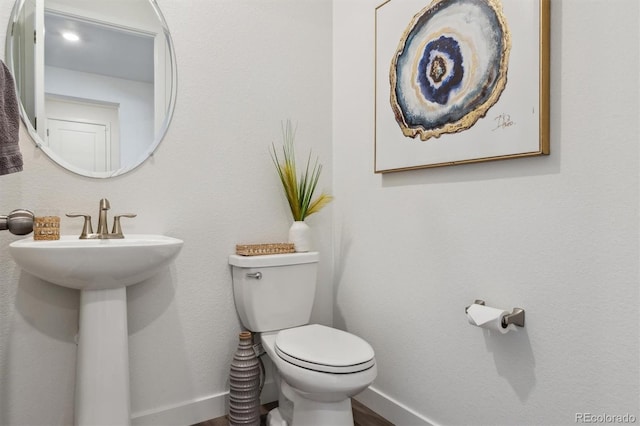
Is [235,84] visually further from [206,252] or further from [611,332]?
[611,332]

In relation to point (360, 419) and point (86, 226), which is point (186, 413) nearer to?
point (360, 419)

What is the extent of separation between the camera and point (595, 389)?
1.12 metres

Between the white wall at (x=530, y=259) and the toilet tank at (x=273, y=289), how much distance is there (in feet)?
0.97

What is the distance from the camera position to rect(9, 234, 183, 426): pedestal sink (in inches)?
49.8

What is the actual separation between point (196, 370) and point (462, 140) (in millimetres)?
1450

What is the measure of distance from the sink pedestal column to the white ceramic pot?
2.53 ft

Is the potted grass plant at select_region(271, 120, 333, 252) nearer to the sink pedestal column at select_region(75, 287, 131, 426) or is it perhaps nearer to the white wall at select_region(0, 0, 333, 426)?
the white wall at select_region(0, 0, 333, 426)

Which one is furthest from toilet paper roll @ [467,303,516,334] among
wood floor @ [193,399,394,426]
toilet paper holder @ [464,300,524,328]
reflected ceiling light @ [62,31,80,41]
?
reflected ceiling light @ [62,31,80,41]

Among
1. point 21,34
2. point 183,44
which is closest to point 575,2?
point 183,44

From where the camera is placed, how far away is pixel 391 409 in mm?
1770

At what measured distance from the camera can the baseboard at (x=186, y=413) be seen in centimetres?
166

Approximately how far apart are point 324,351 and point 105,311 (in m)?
0.76

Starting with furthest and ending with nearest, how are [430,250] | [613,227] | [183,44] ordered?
[183,44], [430,250], [613,227]
